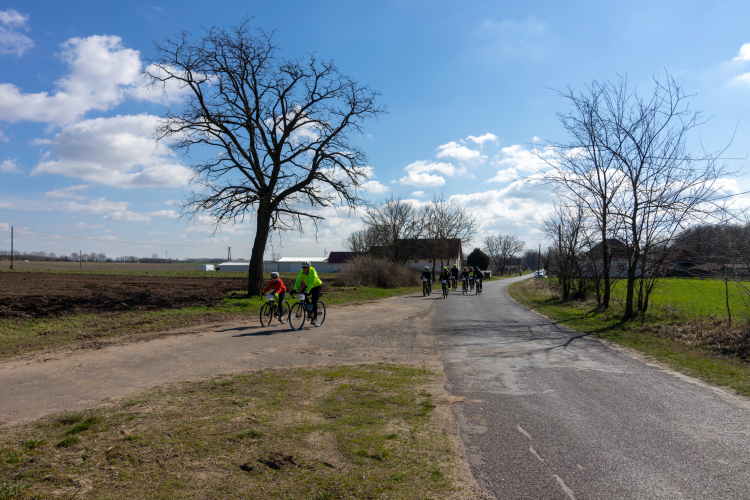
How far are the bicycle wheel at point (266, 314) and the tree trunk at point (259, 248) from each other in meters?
7.77

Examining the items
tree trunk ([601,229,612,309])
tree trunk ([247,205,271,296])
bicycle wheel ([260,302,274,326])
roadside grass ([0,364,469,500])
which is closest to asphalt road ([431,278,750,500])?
roadside grass ([0,364,469,500])

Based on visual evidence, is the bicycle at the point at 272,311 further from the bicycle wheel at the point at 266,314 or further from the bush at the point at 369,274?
the bush at the point at 369,274

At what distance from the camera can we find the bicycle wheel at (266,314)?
43.8 ft

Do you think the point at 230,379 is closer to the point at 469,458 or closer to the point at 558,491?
the point at 469,458

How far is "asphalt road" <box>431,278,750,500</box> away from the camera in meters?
3.59

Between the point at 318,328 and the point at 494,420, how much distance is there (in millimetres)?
8574

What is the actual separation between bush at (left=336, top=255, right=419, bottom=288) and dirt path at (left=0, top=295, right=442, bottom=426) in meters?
21.1

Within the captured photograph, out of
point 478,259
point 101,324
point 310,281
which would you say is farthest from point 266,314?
point 478,259

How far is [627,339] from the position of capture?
11.6m

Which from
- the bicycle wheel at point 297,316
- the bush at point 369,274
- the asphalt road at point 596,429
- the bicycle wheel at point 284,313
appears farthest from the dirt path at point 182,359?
the bush at point 369,274

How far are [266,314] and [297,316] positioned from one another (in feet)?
4.17

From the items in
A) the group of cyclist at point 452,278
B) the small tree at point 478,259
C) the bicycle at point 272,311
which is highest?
the small tree at point 478,259

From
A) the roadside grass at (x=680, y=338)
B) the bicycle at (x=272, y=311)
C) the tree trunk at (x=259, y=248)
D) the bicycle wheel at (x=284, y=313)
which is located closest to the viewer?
the roadside grass at (x=680, y=338)

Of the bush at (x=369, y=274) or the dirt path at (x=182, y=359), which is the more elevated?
the bush at (x=369, y=274)
